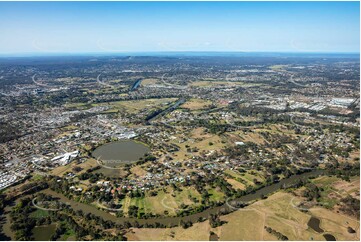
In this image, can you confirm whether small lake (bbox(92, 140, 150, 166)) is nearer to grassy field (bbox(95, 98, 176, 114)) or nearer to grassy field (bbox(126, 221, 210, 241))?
grassy field (bbox(126, 221, 210, 241))

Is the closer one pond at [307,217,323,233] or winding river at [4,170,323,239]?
pond at [307,217,323,233]

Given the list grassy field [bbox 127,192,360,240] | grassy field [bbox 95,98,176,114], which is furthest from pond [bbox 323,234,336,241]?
grassy field [bbox 95,98,176,114]

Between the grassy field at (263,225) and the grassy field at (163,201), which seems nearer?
the grassy field at (263,225)

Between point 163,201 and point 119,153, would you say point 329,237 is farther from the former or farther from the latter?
point 119,153

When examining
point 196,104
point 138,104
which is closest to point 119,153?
point 138,104

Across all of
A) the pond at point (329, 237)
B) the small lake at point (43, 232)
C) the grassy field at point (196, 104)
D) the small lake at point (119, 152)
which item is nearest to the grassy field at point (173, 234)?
the small lake at point (43, 232)

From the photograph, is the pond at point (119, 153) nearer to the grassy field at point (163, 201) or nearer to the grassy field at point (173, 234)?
the grassy field at point (163, 201)

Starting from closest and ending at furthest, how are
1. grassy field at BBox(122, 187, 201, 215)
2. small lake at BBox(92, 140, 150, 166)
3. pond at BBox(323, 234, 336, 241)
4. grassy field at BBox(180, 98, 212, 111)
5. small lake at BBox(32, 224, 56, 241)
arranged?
pond at BBox(323, 234, 336, 241)
small lake at BBox(32, 224, 56, 241)
grassy field at BBox(122, 187, 201, 215)
small lake at BBox(92, 140, 150, 166)
grassy field at BBox(180, 98, 212, 111)
